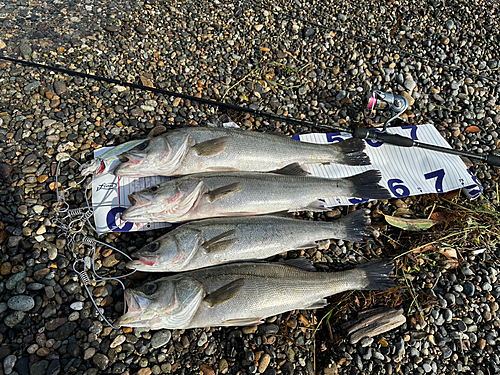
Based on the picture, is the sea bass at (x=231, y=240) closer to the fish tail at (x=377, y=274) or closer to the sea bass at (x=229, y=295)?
the sea bass at (x=229, y=295)

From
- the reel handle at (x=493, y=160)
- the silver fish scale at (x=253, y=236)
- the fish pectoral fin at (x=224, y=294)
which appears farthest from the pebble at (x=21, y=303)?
the reel handle at (x=493, y=160)

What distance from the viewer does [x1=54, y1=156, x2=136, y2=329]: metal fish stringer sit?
3590 mm

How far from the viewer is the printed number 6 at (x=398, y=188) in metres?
4.57

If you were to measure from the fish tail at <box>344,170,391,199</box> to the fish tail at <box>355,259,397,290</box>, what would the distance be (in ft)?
2.54

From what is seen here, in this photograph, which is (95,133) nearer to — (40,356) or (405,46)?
(40,356)

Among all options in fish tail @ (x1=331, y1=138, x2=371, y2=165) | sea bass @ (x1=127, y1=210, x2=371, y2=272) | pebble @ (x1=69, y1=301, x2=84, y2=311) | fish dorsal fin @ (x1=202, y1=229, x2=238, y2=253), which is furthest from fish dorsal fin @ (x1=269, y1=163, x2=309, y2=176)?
pebble @ (x1=69, y1=301, x2=84, y2=311)

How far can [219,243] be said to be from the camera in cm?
347

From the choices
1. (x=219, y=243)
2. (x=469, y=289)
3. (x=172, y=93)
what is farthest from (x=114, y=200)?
(x=469, y=289)

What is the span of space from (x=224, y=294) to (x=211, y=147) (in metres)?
1.61

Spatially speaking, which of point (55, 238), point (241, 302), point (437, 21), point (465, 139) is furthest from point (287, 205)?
point (437, 21)

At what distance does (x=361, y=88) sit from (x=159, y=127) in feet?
10.7

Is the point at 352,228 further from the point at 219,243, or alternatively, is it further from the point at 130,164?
the point at 130,164

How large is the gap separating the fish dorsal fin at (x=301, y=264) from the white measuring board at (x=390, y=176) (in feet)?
3.22

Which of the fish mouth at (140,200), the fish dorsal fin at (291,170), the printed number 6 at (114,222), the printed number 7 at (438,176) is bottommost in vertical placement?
the printed number 6 at (114,222)
